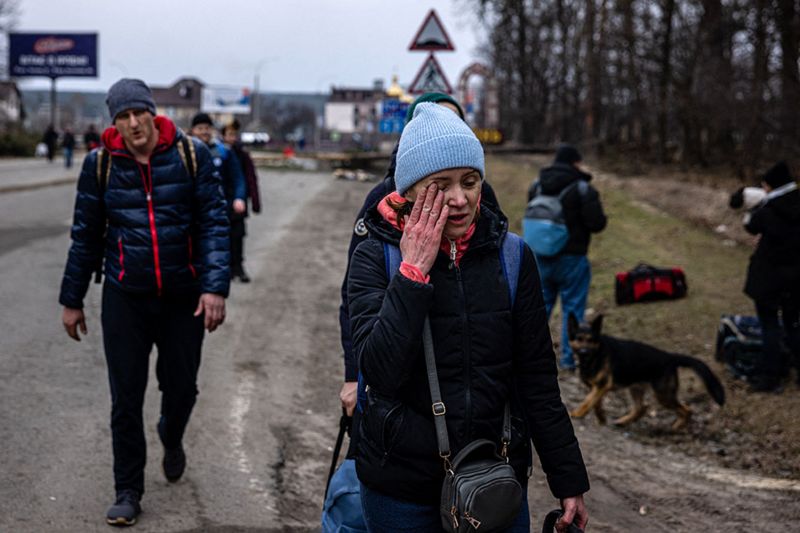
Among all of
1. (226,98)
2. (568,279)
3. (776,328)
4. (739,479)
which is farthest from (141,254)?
(226,98)

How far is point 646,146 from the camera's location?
28953 millimetres

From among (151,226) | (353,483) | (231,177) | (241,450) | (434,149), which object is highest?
(434,149)

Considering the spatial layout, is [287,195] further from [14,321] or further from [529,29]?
[529,29]

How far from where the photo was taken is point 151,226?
15.6 ft

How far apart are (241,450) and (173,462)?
2.67 ft

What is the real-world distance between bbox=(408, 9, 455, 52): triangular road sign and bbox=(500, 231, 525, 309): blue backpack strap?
10934 mm

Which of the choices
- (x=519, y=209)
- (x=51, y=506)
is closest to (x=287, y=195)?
(x=519, y=209)

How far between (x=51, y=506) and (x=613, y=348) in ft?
14.8

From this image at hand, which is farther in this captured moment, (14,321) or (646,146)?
(646,146)

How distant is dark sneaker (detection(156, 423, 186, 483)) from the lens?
5.38 meters

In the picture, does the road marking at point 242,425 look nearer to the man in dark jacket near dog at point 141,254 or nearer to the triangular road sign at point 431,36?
the man in dark jacket near dog at point 141,254

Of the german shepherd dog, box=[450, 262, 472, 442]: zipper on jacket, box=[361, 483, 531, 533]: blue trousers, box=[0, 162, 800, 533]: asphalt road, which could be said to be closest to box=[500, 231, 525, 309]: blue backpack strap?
box=[450, 262, 472, 442]: zipper on jacket

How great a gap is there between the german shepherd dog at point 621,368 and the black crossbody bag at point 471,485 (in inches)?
201

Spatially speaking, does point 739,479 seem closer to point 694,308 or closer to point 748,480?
point 748,480
